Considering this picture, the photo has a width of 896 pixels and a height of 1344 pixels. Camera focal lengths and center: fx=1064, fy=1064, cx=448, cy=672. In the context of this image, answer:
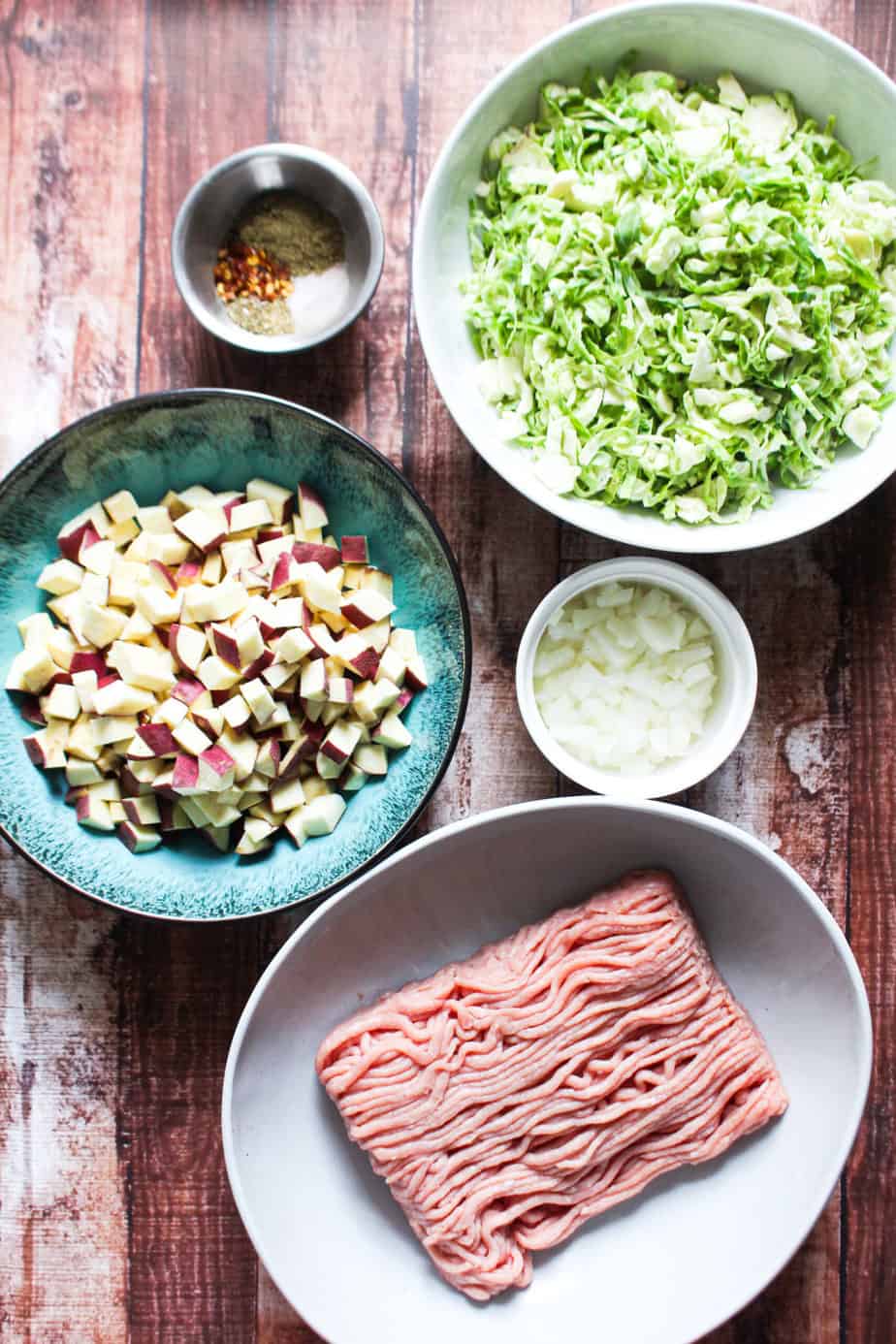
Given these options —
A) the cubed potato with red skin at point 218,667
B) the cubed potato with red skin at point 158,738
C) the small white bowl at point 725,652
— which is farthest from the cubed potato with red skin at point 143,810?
the small white bowl at point 725,652

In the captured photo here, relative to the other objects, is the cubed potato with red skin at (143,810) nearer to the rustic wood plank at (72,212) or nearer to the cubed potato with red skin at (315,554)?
the cubed potato with red skin at (315,554)

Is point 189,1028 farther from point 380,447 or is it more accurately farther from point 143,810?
point 380,447

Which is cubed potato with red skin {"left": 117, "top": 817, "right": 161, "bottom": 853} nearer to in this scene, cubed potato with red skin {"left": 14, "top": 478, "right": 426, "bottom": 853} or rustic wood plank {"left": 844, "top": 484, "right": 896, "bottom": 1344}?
cubed potato with red skin {"left": 14, "top": 478, "right": 426, "bottom": 853}

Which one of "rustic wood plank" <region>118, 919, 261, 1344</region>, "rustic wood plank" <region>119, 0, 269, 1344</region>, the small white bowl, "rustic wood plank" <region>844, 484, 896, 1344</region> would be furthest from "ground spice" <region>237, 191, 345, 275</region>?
"rustic wood plank" <region>118, 919, 261, 1344</region>

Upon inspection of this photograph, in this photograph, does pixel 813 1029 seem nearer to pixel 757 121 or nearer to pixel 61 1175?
pixel 61 1175

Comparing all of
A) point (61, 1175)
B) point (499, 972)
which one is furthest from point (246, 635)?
point (61, 1175)
